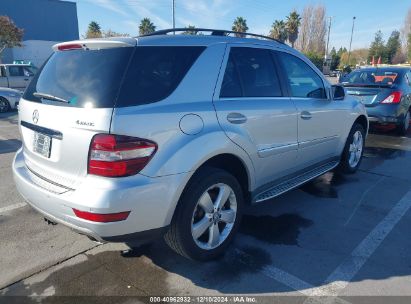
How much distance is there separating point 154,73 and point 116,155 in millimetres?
679

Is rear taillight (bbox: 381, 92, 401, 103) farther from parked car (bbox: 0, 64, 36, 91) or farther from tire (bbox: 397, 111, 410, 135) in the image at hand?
parked car (bbox: 0, 64, 36, 91)

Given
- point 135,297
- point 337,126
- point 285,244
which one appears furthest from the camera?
point 337,126

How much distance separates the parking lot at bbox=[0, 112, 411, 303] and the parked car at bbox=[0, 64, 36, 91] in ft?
43.5

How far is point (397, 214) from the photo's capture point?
13.2 feet

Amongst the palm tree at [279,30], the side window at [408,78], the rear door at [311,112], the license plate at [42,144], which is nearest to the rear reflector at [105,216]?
the license plate at [42,144]

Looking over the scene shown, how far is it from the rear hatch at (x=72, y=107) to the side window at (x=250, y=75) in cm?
93

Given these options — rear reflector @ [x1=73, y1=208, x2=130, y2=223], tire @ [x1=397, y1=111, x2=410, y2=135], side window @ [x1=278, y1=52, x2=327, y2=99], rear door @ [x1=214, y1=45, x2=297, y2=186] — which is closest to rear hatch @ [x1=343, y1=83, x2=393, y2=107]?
tire @ [x1=397, y1=111, x2=410, y2=135]

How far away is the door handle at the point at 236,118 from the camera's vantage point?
2.97 m

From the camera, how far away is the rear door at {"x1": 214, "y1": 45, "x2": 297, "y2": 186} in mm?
3041

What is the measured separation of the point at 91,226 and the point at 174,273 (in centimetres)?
91

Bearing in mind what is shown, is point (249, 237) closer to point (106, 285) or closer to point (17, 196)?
point (106, 285)

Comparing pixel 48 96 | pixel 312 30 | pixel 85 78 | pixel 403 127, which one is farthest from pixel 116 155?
pixel 312 30

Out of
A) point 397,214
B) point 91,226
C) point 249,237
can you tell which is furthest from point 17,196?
point 397,214

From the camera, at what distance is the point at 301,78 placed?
413 cm
